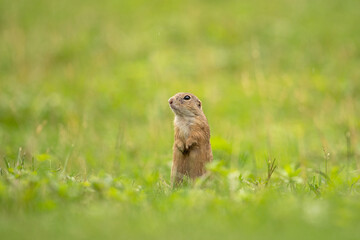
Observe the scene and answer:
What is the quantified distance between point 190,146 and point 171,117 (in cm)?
412

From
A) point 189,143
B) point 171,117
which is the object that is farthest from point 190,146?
point 171,117

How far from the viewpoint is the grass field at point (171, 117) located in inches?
131

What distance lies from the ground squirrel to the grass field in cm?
24

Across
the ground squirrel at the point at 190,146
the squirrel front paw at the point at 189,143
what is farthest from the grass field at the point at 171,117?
the squirrel front paw at the point at 189,143

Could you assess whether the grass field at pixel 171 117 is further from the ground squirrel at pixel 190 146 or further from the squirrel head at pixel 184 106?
the squirrel head at pixel 184 106

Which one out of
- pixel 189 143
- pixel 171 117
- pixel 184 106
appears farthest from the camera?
pixel 171 117

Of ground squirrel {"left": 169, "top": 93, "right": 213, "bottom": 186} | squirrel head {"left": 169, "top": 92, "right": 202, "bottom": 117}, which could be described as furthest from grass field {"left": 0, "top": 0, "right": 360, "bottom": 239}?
squirrel head {"left": 169, "top": 92, "right": 202, "bottom": 117}

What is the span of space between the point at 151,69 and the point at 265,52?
9.71 ft

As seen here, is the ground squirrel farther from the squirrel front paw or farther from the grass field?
the grass field

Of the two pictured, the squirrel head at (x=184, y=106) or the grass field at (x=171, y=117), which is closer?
the grass field at (x=171, y=117)

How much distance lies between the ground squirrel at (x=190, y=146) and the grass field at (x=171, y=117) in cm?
24

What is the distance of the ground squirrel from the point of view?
193 inches

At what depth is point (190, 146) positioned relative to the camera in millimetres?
5012

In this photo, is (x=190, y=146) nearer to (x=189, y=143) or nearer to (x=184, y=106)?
(x=189, y=143)
